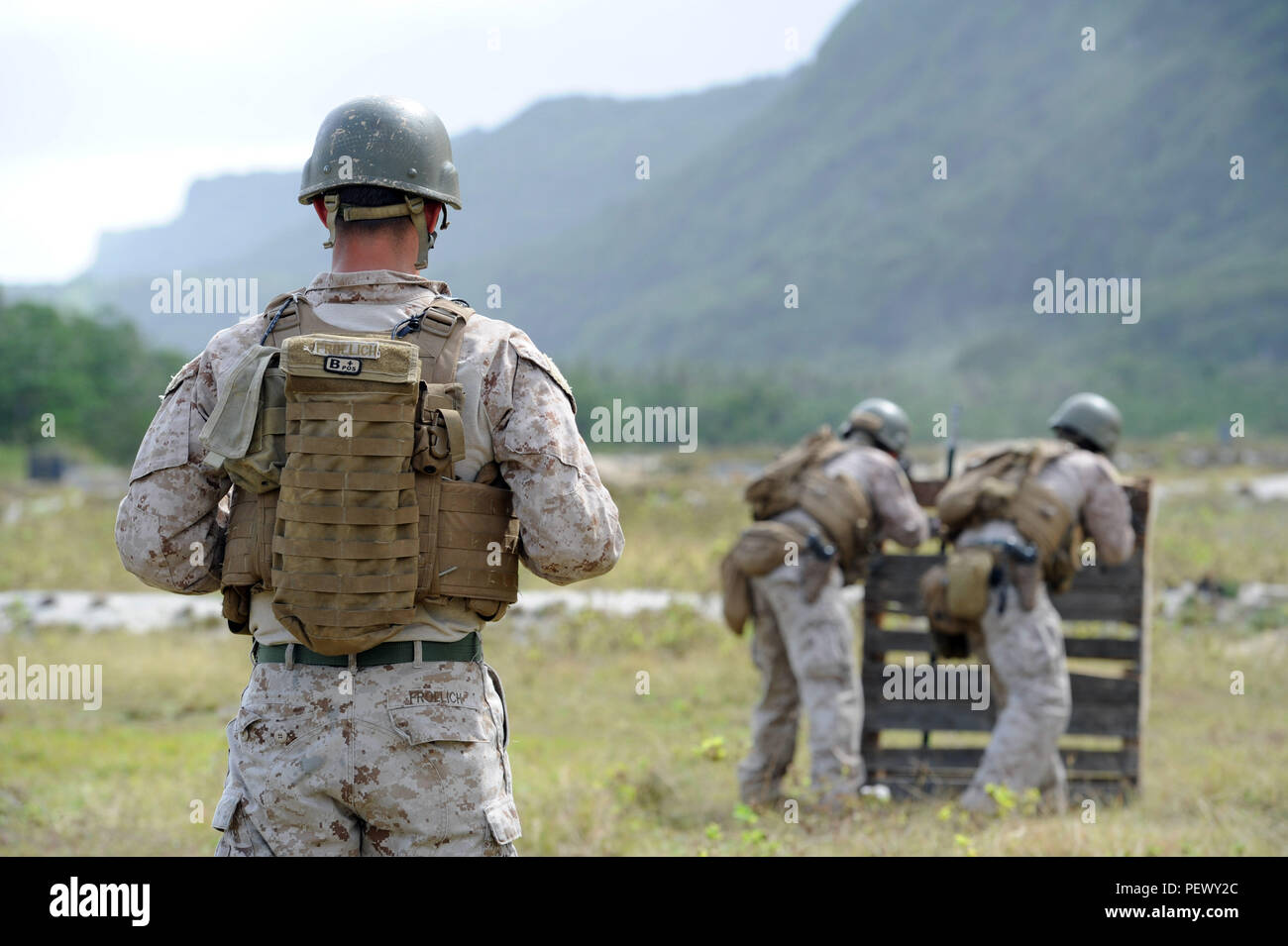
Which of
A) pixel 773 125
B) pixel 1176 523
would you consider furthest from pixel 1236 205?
pixel 1176 523

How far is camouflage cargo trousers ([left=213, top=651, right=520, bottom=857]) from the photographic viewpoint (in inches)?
111

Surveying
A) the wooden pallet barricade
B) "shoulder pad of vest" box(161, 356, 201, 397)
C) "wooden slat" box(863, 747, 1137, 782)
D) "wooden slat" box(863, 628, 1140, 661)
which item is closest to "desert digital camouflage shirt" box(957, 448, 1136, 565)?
the wooden pallet barricade

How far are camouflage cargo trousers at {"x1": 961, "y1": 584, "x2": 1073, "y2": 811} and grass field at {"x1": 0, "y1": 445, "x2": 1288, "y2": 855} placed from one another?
393 mm

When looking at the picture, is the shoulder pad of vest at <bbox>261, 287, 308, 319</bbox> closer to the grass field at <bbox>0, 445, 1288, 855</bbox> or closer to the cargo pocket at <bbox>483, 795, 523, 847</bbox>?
the cargo pocket at <bbox>483, 795, 523, 847</bbox>

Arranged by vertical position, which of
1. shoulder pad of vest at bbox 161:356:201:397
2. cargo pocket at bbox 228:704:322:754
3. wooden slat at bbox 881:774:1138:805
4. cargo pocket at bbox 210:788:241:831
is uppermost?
shoulder pad of vest at bbox 161:356:201:397

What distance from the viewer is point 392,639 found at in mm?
2887

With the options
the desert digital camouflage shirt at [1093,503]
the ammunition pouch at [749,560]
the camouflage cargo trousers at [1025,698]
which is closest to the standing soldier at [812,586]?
the ammunition pouch at [749,560]

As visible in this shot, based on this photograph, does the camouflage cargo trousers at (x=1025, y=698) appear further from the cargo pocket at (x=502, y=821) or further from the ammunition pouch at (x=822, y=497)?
the cargo pocket at (x=502, y=821)

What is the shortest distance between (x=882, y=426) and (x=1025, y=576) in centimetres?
130

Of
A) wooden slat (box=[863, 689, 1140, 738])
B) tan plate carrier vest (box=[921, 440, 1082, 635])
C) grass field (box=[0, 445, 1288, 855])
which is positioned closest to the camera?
grass field (box=[0, 445, 1288, 855])

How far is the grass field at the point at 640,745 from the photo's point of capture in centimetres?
595

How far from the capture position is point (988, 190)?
149125 millimetres
